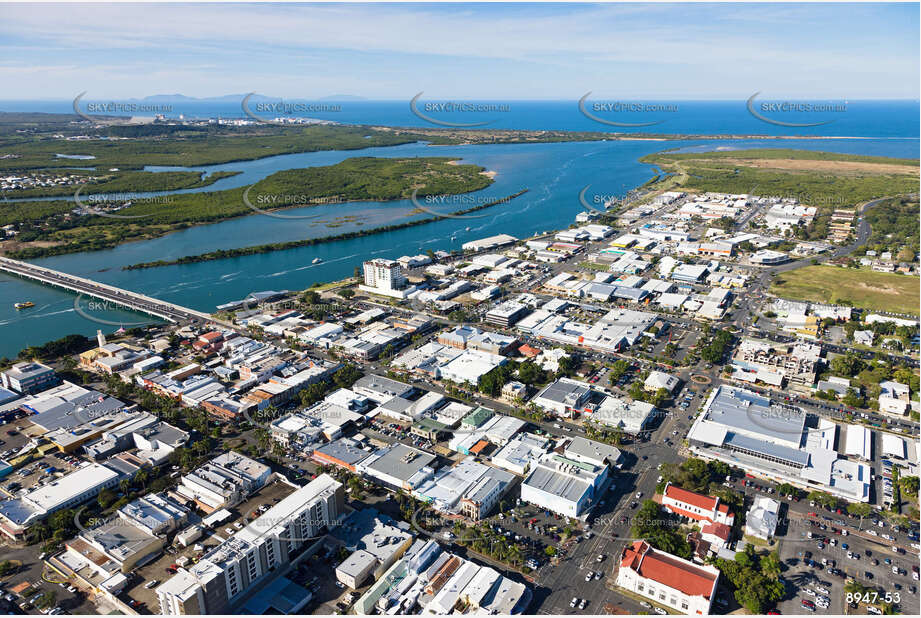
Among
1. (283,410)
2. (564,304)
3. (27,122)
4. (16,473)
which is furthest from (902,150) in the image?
(27,122)

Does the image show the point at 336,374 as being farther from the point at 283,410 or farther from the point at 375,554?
the point at 375,554

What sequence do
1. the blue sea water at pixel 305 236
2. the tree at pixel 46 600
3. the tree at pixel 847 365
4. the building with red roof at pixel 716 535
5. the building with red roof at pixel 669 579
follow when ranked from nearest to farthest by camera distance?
the building with red roof at pixel 669 579
the tree at pixel 46 600
the building with red roof at pixel 716 535
the tree at pixel 847 365
the blue sea water at pixel 305 236

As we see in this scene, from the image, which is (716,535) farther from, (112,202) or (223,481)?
(112,202)

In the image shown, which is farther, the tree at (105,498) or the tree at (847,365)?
the tree at (847,365)

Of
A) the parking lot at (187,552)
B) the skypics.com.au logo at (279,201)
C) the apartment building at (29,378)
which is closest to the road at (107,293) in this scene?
the apartment building at (29,378)

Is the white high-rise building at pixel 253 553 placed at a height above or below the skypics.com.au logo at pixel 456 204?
below

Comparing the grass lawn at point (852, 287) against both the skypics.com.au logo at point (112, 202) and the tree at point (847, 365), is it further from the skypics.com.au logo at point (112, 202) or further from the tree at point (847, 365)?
the skypics.com.au logo at point (112, 202)

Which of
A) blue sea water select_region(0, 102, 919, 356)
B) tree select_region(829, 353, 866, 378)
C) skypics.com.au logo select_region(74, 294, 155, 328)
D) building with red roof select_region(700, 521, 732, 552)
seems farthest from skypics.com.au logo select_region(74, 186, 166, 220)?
tree select_region(829, 353, 866, 378)

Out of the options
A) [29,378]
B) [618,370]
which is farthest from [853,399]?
[29,378]
